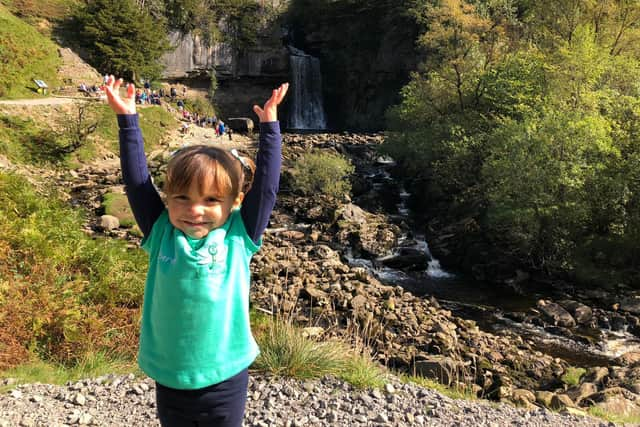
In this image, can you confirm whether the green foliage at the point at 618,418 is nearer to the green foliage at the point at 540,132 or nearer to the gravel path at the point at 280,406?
the gravel path at the point at 280,406

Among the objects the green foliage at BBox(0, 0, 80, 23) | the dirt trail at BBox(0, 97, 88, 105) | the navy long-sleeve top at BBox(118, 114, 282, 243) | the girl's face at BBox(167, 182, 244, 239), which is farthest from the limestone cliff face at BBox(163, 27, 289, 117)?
the girl's face at BBox(167, 182, 244, 239)

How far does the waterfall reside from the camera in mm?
53438

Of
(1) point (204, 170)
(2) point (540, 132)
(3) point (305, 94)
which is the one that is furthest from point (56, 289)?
(3) point (305, 94)

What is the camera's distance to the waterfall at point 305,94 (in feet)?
175

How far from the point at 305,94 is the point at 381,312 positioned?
4587 centimetres

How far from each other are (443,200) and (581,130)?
9.03 metres

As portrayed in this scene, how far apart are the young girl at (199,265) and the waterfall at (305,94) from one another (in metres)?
51.9

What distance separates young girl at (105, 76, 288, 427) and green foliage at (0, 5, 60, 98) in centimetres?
3231

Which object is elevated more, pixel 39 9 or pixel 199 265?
pixel 39 9

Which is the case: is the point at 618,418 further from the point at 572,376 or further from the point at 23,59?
the point at 23,59

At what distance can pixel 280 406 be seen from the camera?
4.32 m

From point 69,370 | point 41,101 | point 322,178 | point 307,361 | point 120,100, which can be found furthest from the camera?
point 41,101

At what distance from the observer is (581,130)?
14.5 metres

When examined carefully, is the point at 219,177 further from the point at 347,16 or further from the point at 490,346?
the point at 347,16
